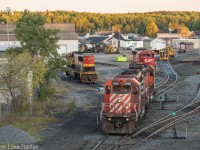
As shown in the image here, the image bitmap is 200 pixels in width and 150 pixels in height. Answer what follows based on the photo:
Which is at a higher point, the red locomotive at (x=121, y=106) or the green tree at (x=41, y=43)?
the green tree at (x=41, y=43)

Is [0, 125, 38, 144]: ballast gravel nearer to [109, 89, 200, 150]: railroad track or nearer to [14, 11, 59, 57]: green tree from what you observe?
[109, 89, 200, 150]: railroad track

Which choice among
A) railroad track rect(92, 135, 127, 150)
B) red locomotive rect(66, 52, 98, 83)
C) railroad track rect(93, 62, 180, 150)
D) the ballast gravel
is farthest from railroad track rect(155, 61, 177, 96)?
the ballast gravel

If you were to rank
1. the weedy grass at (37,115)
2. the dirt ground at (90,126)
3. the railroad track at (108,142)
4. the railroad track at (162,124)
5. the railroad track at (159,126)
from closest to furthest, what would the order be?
the railroad track at (108,142)
the dirt ground at (90,126)
the railroad track at (159,126)
the railroad track at (162,124)
the weedy grass at (37,115)

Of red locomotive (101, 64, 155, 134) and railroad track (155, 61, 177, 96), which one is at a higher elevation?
red locomotive (101, 64, 155, 134)

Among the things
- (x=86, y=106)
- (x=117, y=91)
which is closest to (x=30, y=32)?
(x=86, y=106)

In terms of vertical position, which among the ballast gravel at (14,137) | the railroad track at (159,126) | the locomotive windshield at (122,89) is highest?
→ the locomotive windshield at (122,89)

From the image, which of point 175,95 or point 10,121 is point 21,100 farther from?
point 175,95

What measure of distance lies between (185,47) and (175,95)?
237 feet

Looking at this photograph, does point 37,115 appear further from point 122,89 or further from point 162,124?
point 162,124

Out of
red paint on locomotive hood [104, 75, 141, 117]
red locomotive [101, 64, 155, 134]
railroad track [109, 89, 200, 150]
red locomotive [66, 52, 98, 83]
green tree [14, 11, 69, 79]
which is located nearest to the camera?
railroad track [109, 89, 200, 150]

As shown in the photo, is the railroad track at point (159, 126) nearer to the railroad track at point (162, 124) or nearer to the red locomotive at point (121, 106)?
the railroad track at point (162, 124)

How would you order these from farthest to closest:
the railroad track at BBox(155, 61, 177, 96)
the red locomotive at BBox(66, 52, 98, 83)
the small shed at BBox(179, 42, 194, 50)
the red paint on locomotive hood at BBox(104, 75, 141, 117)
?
the small shed at BBox(179, 42, 194, 50)
the red locomotive at BBox(66, 52, 98, 83)
the railroad track at BBox(155, 61, 177, 96)
the red paint on locomotive hood at BBox(104, 75, 141, 117)

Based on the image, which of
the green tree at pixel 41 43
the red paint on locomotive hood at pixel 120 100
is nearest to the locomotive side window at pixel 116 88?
the red paint on locomotive hood at pixel 120 100

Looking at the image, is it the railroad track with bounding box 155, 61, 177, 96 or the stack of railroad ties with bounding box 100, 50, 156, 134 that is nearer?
the stack of railroad ties with bounding box 100, 50, 156, 134
